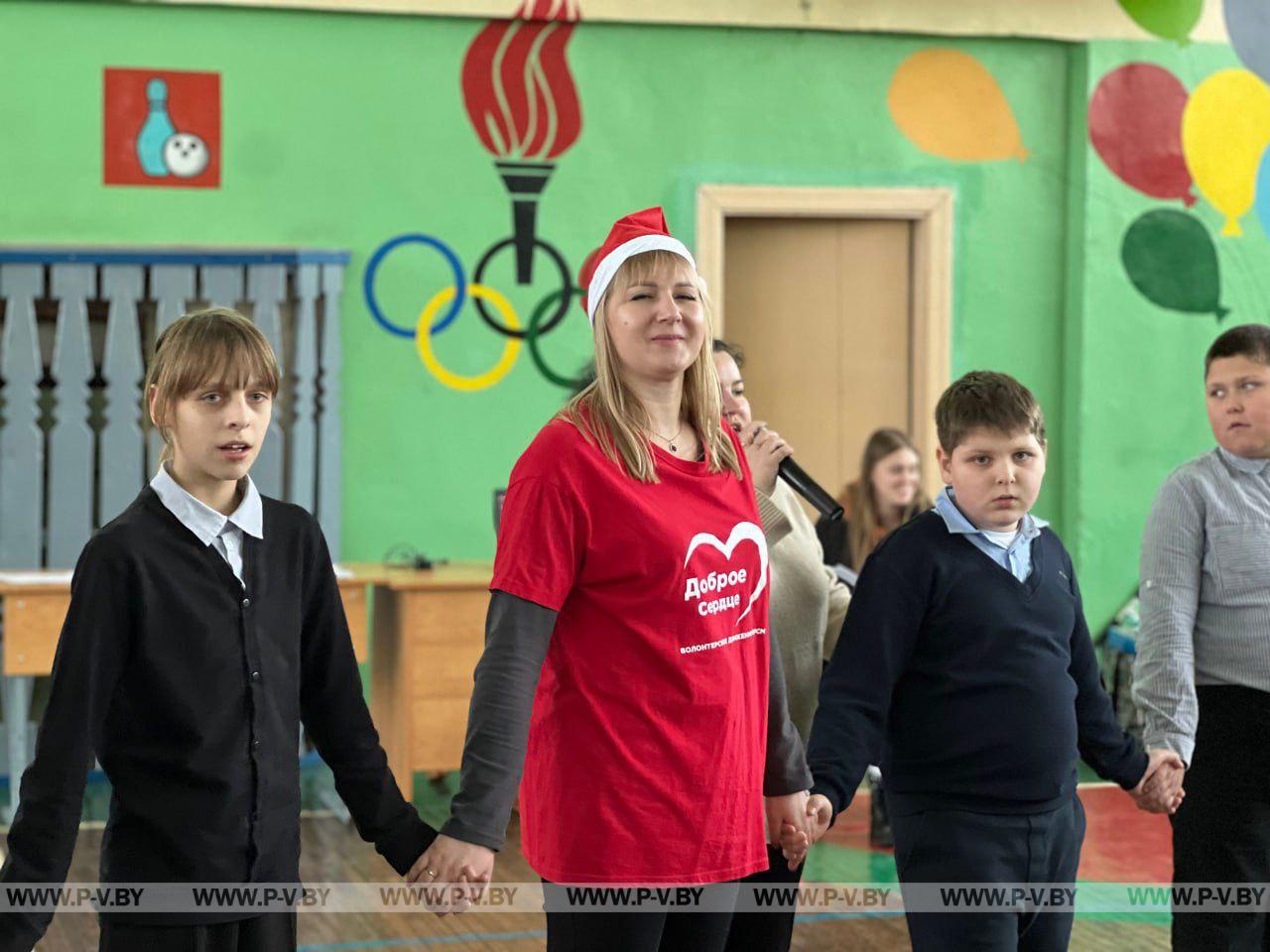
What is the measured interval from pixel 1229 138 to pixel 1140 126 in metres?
0.42

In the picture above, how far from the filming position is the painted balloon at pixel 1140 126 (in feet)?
21.3

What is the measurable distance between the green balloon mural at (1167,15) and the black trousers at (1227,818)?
4.53 meters

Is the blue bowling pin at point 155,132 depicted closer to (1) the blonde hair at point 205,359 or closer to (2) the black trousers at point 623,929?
(1) the blonde hair at point 205,359

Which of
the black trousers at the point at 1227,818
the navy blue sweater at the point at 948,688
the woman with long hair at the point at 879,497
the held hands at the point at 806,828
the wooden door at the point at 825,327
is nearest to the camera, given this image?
the held hands at the point at 806,828

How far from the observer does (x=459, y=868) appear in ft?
6.08

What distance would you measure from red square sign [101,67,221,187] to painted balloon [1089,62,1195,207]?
362 cm

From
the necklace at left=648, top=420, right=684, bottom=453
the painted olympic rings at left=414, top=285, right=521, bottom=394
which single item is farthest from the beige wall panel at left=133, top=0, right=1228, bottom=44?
the necklace at left=648, top=420, right=684, bottom=453

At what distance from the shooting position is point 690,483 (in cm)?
197

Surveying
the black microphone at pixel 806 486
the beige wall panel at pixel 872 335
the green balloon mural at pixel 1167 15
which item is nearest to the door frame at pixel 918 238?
the beige wall panel at pixel 872 335

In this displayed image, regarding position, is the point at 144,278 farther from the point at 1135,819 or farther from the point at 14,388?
the point at 1135,819

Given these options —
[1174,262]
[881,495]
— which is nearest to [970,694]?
[881,495]

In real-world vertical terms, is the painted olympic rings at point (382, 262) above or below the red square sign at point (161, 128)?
below

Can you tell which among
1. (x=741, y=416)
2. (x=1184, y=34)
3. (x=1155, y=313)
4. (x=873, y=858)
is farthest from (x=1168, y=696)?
(x=1184, y=34)

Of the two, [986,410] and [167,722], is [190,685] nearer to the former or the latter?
[167,722]
